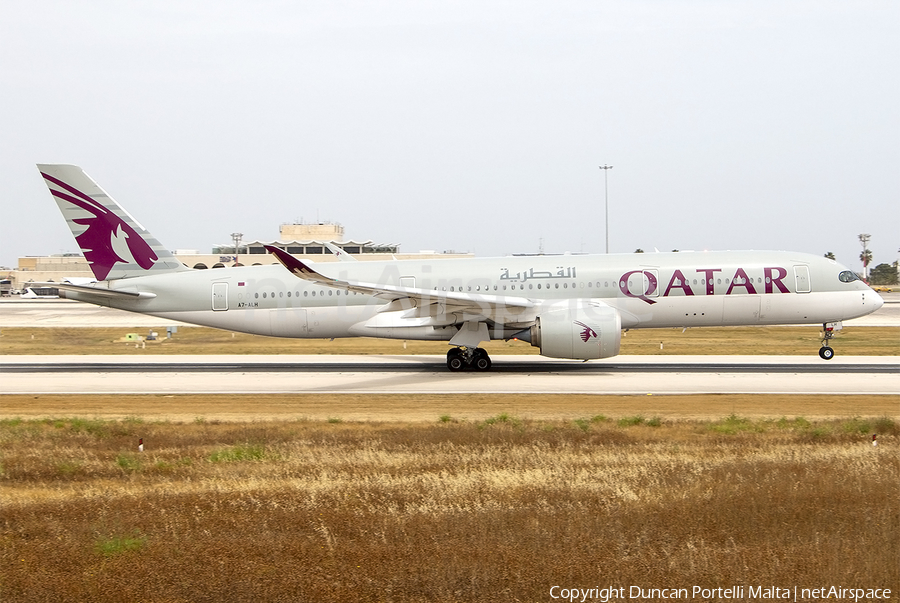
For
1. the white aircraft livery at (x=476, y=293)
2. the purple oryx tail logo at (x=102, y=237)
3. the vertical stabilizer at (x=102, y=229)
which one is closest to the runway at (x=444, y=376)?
the white aircraft livery at (x=476, y=293)

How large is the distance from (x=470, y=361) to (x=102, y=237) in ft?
49.3

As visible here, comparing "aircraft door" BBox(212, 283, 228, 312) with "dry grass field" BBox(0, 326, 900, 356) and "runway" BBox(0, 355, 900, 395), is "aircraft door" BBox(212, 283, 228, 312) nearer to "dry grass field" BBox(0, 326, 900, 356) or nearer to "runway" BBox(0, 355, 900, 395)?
"runway" BBox(0, 355, 900, 395)

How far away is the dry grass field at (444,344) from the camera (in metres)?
38.6

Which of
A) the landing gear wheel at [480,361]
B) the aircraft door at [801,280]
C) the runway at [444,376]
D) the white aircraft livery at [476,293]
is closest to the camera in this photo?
the runway at [444,376]

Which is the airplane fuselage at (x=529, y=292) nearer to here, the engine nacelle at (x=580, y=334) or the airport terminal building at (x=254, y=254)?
the engine nacelle at (x=580, y=334)

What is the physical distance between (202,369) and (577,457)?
21.5m

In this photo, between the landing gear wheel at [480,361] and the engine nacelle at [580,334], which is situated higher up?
the engine nacelle at [580,334]

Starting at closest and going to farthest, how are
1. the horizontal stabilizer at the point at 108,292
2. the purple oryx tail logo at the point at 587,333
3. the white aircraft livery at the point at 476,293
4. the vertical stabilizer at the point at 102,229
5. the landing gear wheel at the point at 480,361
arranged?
the purple oryx tail logo at the point at 587,333 < the white aircraft livery at the point at 476,293 < the horizontal stabilizer at the point at 108,292 < the landing gear wheel at the point at 480,361 < the vertical stabilizer at the point at 102,229

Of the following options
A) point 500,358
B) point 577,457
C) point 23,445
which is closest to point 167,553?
point 577,457

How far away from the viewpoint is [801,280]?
3027 cm

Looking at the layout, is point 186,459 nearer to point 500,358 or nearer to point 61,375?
point 61,375

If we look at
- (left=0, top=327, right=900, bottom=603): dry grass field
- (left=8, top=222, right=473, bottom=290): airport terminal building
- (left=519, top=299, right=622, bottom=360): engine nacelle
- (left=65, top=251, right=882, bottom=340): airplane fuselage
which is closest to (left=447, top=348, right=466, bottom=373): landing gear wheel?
(left=65, top=251, right=882, bottom=340): airplane fuselage

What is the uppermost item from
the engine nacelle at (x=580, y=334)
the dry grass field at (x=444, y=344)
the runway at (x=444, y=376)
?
the engine nacelle at (x=580, y=334)

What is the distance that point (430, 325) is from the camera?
97.8 feet
